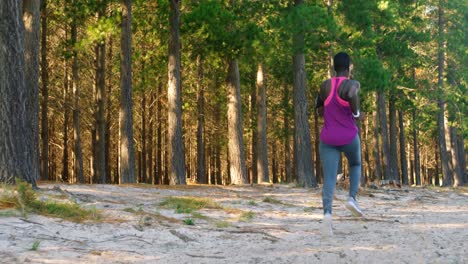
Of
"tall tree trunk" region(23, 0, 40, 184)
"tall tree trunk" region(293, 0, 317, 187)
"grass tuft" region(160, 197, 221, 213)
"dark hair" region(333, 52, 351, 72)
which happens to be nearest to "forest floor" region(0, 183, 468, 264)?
"grass tuft" region(160, 197, 221, 213)

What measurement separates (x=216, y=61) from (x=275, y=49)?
2.80 meters

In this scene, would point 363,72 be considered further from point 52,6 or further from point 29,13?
point 52,6

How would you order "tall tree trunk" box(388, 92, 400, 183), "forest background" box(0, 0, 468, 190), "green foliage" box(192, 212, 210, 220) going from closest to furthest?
"green foliage" box(192, 212, 210, 220) < "forest background" box(0, 0, 468, 190) < "tall tree trunk" box(388, 92, 400, 183)

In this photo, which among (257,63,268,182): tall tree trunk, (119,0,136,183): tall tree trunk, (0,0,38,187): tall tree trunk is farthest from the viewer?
(257,63,268,182): tall tree trunk

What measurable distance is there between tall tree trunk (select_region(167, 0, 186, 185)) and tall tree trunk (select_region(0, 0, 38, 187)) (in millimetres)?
8639

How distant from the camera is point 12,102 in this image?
923cm

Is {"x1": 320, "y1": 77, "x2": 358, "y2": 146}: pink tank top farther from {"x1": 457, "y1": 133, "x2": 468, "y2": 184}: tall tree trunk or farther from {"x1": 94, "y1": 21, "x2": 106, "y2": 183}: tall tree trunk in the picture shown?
{"x1": 457, "y1": 133, "x2": 468, "y2": 184}: tall tree trunk

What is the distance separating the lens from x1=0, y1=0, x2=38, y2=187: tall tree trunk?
9125mm

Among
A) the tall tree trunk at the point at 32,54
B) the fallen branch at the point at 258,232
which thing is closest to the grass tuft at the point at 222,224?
the fallen branch at the point at 258,232

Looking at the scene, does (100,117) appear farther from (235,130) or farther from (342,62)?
(342,62)

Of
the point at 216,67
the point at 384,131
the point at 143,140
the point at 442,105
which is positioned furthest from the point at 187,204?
the point at 442,105

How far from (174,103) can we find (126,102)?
1.50 m

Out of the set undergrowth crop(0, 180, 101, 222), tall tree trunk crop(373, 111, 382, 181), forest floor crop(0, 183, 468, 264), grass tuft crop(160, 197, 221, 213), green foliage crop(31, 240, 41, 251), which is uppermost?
tall tree trunk crop(373, 111, 382, 181)

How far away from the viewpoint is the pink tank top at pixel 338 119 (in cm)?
660
